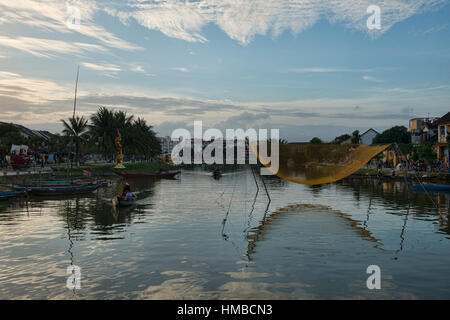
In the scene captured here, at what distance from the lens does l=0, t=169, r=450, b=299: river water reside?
1223cm

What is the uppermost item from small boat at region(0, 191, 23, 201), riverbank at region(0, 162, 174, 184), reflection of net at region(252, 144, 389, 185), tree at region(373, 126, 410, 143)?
tree at region(373, 126, 410, 143)

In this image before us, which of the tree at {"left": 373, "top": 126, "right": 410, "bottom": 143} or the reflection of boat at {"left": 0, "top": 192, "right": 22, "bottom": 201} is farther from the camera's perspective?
the tree at {"left": 373, "top": 126, "right": 410, "bottom": 143}

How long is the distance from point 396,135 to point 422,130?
10.8 meters

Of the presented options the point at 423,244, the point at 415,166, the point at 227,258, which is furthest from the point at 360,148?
the point at 415,166

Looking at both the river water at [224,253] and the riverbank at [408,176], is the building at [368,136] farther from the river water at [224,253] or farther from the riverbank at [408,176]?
the river water at [224,253]

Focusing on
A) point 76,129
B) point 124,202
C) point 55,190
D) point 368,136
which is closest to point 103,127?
point 76,129

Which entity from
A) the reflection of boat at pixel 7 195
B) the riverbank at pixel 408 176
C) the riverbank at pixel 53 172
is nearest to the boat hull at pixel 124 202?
the reflection of boat at pixel 7 195

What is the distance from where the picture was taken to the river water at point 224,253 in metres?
12.2

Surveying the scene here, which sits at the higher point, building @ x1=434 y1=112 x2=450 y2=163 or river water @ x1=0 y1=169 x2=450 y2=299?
building @ x1=434 y1=112 x2=450 y2=163

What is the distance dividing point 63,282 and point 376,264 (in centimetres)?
1230

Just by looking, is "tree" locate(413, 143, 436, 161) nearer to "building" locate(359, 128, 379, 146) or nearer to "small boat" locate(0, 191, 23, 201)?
"building" locate(359, 128, 379, 146)

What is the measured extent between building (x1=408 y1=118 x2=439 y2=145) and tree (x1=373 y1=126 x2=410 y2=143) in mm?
4097

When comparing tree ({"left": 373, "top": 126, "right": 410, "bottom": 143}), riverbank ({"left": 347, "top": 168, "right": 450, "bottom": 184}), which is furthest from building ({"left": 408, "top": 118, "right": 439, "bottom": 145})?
riverbank ({"left": 347, "top": 168, "right": 450, "bottom": 184})

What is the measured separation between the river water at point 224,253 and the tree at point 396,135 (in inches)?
2824
